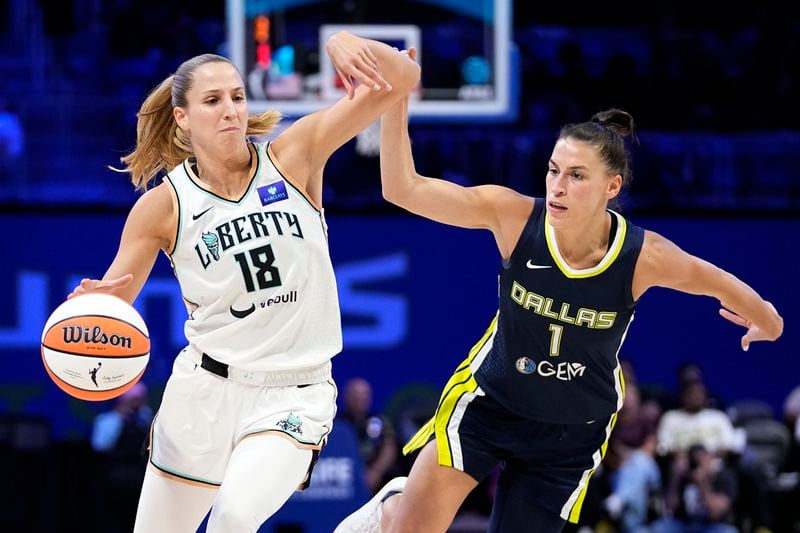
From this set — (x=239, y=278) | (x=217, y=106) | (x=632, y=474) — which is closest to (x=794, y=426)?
(x=632, y=474)

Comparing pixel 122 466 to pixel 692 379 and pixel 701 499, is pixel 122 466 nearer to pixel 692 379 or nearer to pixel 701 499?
pixel 701 499

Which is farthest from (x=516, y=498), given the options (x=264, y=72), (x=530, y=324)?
(x=264, y=72)

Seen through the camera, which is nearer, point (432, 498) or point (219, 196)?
point (219, 196)

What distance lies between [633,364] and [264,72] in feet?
13.9

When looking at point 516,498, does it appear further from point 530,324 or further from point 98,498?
point 98,498

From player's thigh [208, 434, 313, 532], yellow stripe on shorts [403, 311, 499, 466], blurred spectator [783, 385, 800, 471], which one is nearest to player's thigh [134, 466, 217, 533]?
player's thigh [208, 434, 313, 532]

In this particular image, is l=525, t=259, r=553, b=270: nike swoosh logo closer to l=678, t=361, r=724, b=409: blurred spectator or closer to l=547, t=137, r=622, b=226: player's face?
l=547, t=137, r=622, b=226: player's face

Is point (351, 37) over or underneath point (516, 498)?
over

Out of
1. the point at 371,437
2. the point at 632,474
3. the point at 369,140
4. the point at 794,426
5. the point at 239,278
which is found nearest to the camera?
the point at 239,278

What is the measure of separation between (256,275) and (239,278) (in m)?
0.06

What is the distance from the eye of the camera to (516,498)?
5.45 metres

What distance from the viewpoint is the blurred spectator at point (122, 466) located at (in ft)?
31.6

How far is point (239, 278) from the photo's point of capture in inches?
189

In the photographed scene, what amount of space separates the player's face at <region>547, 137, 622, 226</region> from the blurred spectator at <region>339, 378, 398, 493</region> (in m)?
4.85
